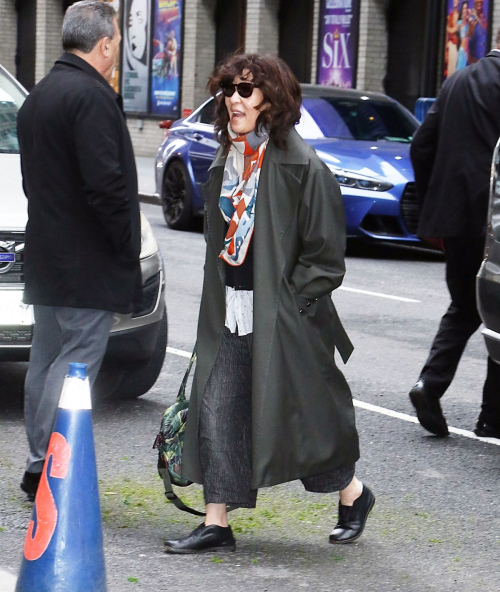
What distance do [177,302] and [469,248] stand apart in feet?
13.8

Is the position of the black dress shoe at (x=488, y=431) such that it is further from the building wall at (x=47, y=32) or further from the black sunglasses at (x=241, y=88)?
the building wall at (x=47, y=32)

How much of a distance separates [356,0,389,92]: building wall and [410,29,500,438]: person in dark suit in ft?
57.7

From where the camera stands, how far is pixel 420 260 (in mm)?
13047

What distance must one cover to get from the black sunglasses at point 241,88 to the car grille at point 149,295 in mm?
2007

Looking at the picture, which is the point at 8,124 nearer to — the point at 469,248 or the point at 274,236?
the point at 469,248

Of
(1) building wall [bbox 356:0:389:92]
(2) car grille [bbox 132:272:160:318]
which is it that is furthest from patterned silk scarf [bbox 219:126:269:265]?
(1) building wall [bbox 356:0:389:92]

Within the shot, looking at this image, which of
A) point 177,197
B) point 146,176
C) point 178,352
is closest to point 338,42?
point 146,176

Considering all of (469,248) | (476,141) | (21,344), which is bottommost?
(21,344)

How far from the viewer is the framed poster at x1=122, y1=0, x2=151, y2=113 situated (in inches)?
1141

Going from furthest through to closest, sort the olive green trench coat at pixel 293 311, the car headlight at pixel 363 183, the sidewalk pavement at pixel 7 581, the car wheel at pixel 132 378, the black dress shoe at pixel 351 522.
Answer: the car headlight at pixel 363 183, the car wheel at pixel 132 378, the black dress shoe at pixel 351 522, the olive green trench coat at pixel 293 311, the sidewalk pavement at pixel 7 581

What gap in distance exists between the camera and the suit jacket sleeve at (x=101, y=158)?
457cm

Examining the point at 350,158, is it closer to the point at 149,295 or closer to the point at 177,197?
the point at 177,197

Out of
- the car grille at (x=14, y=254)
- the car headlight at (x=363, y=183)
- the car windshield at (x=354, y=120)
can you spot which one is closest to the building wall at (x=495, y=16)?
the car windshield at (x=354, y=120)

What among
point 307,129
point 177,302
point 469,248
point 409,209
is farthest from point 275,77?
point 307,129
